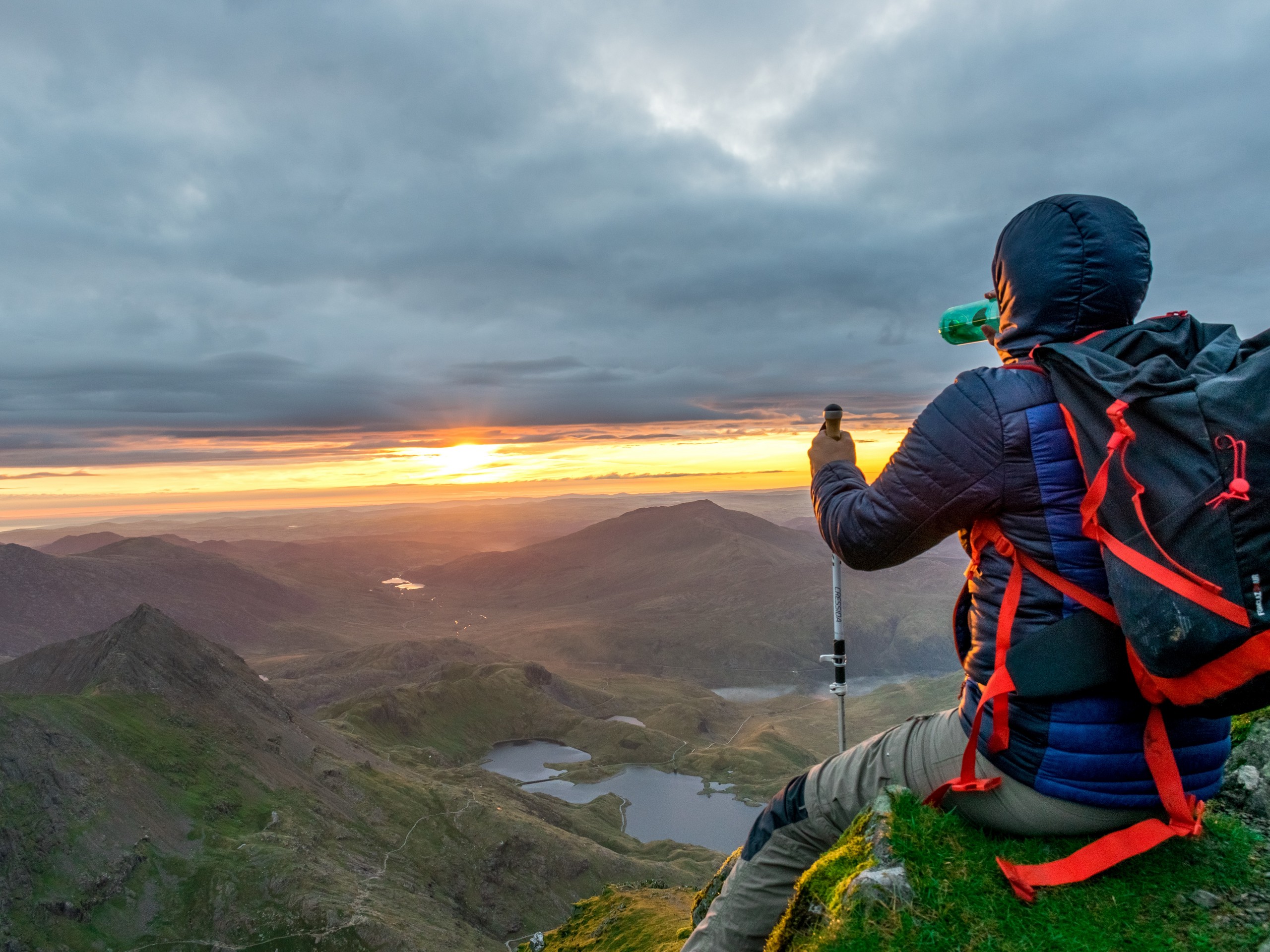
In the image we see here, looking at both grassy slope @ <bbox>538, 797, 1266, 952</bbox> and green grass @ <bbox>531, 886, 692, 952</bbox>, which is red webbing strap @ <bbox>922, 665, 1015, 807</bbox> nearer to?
grassy slope @ <bbox>538, 797, 1266, 952</bbox>

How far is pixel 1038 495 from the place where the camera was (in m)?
4.17

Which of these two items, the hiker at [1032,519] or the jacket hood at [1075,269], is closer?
the hiker at [1032,519]

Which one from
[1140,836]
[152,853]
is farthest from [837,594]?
[152,853]

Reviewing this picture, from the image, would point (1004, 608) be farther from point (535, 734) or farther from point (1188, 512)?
point (535, 734)

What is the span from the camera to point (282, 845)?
78.3m

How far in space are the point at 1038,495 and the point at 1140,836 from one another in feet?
7.60

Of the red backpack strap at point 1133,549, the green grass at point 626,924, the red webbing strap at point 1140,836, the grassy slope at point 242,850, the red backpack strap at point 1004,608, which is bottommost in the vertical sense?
the grassy slope at point 242,850

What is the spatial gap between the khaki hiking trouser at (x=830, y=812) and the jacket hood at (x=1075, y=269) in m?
2.87

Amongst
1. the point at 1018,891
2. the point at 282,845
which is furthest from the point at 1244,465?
the point at 282,845

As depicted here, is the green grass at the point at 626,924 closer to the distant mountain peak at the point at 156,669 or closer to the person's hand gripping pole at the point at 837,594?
the person's hand gripping pole at the point at 837,594

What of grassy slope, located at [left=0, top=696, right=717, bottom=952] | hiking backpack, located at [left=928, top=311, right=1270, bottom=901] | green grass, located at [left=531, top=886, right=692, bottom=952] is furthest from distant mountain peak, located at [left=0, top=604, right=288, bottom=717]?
hiking backpack, located at [left=928, top=311, right=1270, bottom=901]

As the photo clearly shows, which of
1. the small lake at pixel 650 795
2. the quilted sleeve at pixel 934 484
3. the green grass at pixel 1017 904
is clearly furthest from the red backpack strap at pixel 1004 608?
the small lake at pixel 650 795

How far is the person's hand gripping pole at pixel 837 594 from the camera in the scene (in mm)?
5656

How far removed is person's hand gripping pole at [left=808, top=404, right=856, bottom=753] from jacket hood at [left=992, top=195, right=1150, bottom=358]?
1.45 meters
